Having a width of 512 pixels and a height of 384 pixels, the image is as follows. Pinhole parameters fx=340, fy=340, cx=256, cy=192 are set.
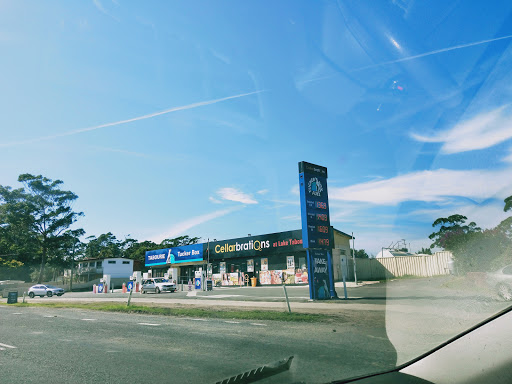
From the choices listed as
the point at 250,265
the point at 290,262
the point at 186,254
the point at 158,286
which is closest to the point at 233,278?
the point at 250,265

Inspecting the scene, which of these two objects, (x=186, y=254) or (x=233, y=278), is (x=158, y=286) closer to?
(x=233, y=278)

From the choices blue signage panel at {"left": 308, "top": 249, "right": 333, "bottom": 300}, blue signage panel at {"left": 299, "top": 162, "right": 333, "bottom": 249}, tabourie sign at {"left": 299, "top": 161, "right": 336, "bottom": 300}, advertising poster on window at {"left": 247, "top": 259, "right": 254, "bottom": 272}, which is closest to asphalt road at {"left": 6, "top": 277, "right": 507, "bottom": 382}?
blue signage panel at {"left": 308, "top": 249, "right": 333, "bottom": 300}

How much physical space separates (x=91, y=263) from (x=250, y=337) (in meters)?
68.8

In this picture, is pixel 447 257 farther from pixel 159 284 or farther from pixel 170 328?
pixel 159 284

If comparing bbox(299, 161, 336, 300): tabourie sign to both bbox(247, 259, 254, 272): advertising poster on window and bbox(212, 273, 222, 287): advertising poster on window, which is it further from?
bbox(212, 273, 222, 287): advertising poster on window

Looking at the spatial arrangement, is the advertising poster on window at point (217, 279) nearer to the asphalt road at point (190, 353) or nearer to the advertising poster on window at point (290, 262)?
the advertising poster on window at point (290, 262)

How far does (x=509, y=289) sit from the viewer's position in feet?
6.38

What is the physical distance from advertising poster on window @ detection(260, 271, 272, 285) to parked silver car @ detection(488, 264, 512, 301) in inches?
1427

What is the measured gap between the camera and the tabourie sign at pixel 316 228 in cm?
1747

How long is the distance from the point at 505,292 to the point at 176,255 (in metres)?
48.7

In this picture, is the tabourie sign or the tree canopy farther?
the tabourie sign

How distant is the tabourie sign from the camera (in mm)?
17469

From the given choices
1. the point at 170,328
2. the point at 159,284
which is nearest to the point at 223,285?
the point at 159,284

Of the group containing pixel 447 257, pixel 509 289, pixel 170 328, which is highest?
pixel 447 257
